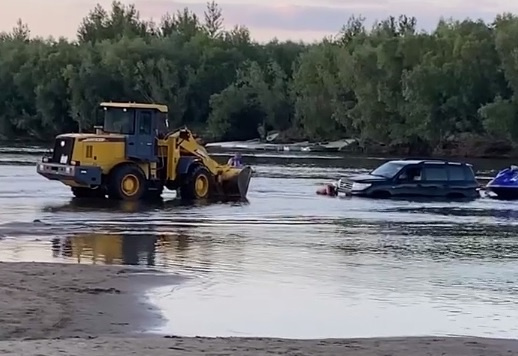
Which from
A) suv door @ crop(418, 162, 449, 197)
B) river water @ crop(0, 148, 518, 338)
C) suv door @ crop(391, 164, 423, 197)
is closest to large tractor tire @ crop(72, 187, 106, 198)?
river water @ crop(0, 148, 518, 338)

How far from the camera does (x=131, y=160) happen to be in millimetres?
35219

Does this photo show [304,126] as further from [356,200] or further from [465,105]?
[356,200]

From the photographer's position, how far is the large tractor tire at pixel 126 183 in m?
34.9

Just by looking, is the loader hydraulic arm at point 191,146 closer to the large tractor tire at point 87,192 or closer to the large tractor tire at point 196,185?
the large tractor tire at point 196,185

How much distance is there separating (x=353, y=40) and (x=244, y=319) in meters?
92.2

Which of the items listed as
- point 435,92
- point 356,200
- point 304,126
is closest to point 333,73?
point 304,126

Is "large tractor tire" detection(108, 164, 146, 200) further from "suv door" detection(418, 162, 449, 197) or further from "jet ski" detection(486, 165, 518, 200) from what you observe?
"jet ski" detection(486, 165, 518, 200)

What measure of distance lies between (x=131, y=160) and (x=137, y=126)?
1066mm

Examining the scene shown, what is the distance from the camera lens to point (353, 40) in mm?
105250

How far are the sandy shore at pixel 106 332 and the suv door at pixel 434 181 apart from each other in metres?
23.7

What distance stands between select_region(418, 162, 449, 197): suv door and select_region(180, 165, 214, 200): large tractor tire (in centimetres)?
747

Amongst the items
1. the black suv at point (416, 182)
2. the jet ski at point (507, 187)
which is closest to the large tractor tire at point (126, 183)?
the black suv at point (416, 182)

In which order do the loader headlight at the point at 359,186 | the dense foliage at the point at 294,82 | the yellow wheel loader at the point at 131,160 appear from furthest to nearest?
the dense foliage at the point at 294,82 < the loader headlight at the point at 359,186 < the yellow wheel loader at the point at 131,160

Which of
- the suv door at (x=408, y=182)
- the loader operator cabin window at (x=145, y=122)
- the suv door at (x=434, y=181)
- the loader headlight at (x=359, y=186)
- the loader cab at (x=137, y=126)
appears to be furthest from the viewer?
the suv door at (x=434, y=181)
